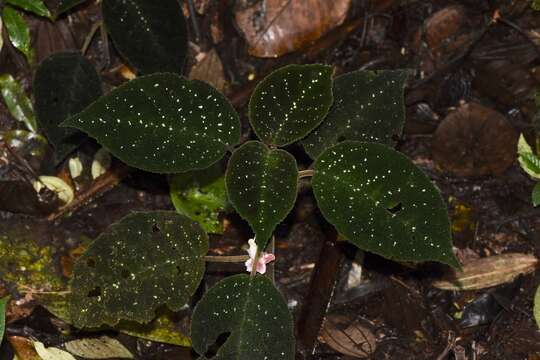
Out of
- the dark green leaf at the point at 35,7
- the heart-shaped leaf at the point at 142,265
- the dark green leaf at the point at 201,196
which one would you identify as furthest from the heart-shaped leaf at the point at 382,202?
the dark green leaf at the point at 35,7

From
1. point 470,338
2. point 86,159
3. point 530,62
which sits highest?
point 530,62

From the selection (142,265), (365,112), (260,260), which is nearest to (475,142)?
(365,112)

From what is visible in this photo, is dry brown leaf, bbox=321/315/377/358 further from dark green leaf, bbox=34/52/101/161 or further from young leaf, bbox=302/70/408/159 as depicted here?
dark green leaf, bbox=34/52/101/161

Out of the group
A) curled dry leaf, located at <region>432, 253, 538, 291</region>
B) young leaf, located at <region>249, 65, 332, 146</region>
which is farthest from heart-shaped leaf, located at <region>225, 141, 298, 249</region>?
curled dry leaf, located at <region>432, 253, 538, 291</region>

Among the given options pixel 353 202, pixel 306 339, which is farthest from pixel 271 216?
pixel 306 339

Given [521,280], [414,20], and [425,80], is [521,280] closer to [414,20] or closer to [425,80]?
[425,80]

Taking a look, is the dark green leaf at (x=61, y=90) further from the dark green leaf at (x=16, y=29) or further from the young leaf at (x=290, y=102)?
the young leaf at (x=290, y=102)

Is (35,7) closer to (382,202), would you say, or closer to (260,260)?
(260,260)
